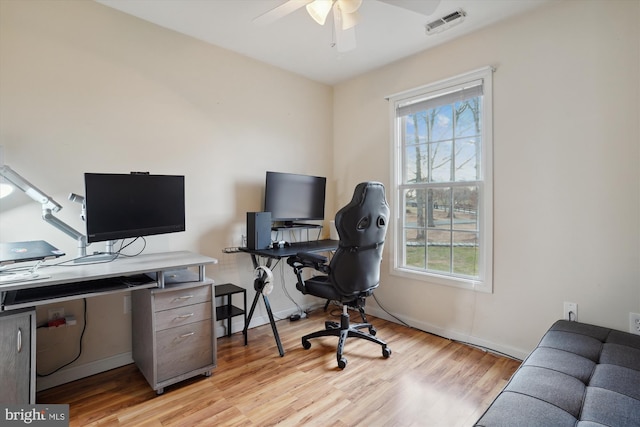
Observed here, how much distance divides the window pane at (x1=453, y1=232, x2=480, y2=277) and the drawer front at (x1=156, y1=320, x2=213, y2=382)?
81.3 inches

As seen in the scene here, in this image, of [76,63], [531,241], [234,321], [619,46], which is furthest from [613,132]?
[76,63]

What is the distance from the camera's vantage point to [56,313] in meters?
2.12

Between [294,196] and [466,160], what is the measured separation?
62.6 inches

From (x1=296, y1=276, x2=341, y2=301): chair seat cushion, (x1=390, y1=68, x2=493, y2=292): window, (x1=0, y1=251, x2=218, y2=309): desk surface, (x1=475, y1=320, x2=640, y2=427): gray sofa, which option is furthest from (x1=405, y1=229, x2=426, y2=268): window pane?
(x1=0, y1=251, x2=218, y2=309): desk surface

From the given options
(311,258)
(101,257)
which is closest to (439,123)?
(311,258)

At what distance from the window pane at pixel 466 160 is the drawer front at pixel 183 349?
2.31 m

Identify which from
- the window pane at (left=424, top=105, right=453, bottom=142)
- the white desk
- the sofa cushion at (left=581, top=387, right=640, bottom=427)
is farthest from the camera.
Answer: the window pane at (left=424, top=105, right=453, bottom=142)

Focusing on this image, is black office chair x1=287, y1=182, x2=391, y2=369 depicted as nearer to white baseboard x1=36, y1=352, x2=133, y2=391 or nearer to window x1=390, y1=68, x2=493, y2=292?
window x1=390, y1=68, x2=493, y2=292

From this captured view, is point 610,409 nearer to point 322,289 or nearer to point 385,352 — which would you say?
point 385,352

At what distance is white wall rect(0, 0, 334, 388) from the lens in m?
2.04

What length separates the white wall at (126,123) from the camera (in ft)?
6.70

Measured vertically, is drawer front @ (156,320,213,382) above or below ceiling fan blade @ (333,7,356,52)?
below

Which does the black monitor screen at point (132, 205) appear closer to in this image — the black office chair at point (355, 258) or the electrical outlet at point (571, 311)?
the black office chair at point (355, 258)

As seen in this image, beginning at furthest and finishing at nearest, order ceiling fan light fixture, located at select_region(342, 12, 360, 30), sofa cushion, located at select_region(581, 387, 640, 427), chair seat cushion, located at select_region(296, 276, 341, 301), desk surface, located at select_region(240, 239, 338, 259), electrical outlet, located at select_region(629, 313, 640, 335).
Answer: desk surface, located at select_region(240, 239, 338, 259) → chair seat cushion, located at select_region(296, 276, 341, 301) → electrical outlet, located at select_region(629, 313, 640, 335) → ceiling fan light fixture, located at select_region(342, 12, 360, 30) → sofa cushion, located at select_region(581, 387, 640, 427)
